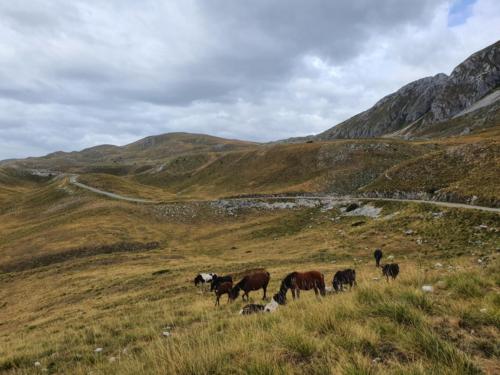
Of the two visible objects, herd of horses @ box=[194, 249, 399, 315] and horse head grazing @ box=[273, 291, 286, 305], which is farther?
horse head grazing @ box=[273, 291, 286, 305]

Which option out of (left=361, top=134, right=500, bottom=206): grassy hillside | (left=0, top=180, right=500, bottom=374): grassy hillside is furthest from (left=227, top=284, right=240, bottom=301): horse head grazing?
(left=361, top=134, right=500, bottom=206): grassy hillside

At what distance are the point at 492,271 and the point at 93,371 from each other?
12065 mm

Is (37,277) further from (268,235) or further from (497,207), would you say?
(497,207)

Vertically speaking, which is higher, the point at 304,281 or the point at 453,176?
the point at 453,176

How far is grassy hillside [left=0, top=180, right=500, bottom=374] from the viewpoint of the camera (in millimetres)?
5820

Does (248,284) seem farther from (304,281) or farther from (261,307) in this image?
(261,307)

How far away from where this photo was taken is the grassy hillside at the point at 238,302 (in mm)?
5820

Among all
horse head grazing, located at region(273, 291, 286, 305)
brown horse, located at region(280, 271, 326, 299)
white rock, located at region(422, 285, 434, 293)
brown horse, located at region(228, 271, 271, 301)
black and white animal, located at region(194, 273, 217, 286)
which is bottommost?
black and white animal, located at region(194, 273, 217, 286)

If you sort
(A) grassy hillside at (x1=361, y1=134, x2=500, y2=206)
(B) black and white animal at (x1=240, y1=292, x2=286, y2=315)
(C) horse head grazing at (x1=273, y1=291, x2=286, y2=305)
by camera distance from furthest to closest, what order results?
(A) grassy hillside at (x1=361, y1=134, x2=500, y2=206) → (C) horse head grazing at (x1=273, y1=291, x2=286, y2=305) → (B) black and white animal at (x1=240, y1=292, x2=286, y2=315)

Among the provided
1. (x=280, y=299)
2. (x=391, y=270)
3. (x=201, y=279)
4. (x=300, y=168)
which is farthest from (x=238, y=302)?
(x=300, y=168)

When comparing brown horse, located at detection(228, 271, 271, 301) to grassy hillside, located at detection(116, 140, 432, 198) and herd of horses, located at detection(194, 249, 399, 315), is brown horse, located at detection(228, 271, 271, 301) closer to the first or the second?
herd of horses, located at detection(194, 249, 399, 315)

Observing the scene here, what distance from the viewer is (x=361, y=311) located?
770cm

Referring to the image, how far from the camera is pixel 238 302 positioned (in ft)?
50.4

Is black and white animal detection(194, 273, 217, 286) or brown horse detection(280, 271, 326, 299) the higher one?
brown horse detection(280, 271, 326, 299)
